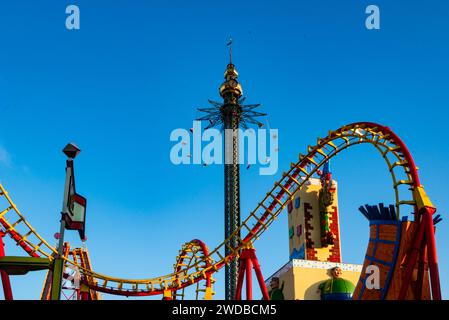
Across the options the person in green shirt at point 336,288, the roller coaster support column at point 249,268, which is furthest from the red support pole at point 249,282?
the person in green shirt at point 336,288

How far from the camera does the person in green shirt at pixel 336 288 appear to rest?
25.9 meters

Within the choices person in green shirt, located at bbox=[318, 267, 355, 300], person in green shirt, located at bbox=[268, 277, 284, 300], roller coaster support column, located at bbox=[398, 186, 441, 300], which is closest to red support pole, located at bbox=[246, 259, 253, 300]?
roller coaster support column, located at bbox=[398, 186, 441, 300]

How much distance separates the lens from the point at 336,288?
1031 inches

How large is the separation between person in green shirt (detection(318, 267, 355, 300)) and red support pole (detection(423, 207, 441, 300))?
10084mm

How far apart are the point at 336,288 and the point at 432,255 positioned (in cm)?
1105

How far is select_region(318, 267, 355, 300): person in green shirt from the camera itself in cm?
2594

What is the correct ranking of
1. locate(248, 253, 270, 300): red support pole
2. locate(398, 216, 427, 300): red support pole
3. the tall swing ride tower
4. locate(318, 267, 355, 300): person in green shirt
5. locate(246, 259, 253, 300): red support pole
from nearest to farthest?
locate(398, 216, 427, 300): red support pole
locate(246, 259, 253, 300): red support pole
locate(248, 253, 270, 300): red support pole
locate(318, 267, 355, 300): person in green shirt
the tall swing ride tower

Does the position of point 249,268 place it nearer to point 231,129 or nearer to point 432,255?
point 432,255

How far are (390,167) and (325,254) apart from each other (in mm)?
11305

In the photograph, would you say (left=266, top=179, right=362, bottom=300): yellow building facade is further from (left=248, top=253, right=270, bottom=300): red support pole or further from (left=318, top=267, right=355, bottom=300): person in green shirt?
(left=248, top=253, right=270, bottom=300): red support pole

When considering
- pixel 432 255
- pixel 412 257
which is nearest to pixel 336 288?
pixel 412 257

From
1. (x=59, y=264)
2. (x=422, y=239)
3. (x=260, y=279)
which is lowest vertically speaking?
(x=260, y=279)

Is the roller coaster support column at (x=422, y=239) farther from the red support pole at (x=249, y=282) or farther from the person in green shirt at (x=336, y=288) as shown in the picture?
the person in green shirt at (x=336, y=288)
